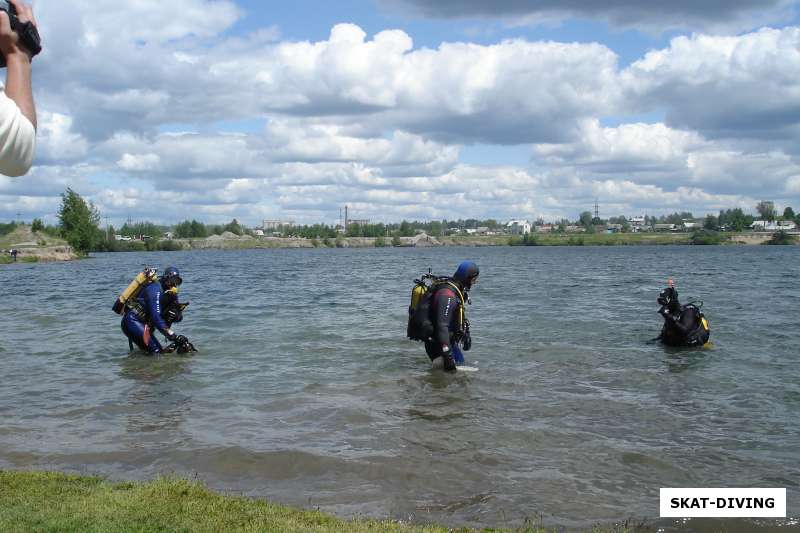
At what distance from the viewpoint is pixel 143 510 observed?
19.1 feet

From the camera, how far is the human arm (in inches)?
104

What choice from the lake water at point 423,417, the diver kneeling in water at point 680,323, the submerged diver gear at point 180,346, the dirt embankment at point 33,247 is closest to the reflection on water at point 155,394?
the lake water at point 423,417

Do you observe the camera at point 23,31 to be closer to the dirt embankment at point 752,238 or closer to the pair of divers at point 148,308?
the pair of divers at point 148,308

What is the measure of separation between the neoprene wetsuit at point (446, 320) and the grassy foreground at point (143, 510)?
638 centimetres

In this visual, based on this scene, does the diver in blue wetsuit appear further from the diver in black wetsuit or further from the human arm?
the human arm

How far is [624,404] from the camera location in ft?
36.7

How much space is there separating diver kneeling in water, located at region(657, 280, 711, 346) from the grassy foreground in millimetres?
11635

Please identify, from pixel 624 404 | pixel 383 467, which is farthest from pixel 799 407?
pixel 383 467

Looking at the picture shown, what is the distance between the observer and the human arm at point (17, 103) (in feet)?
8.67

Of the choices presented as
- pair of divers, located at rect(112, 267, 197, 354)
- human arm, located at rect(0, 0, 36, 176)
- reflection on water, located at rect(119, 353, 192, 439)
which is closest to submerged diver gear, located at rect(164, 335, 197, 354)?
pair of divers, located at rect(112, 267, 197, 354)

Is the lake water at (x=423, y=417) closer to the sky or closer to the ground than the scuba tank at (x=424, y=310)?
closer to the ground

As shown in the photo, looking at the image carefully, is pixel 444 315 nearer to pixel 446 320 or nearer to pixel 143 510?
pixel 446 320

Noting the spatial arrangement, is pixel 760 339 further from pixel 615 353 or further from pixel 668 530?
pixel 668 530

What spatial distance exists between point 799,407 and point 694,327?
5.81 m
